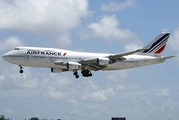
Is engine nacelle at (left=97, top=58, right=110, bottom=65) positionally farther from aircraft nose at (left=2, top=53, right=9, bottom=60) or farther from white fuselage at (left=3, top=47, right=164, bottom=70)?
aircraft nose at (left=2, top=53, right=9, bottom=60)

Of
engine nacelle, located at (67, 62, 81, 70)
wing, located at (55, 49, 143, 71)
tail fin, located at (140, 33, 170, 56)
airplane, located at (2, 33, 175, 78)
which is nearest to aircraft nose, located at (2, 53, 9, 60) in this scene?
airplane, located at (2, 33, 175, 78)

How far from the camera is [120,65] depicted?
103 m

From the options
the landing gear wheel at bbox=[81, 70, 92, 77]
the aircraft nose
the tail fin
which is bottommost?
the landing gear wheel at bbox=[81, 70, 92, 77]

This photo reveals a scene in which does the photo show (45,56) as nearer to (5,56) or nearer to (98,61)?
(5,56)

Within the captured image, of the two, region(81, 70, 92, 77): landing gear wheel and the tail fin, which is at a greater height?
the tail fin

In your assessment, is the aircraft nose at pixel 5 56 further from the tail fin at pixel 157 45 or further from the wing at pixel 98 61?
the tail fin at pixel 157 45

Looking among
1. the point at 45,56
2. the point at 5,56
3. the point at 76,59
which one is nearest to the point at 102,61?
the point at 76,59

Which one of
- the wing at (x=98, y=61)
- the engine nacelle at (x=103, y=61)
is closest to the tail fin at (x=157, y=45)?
the wing at (x=98, y=61)

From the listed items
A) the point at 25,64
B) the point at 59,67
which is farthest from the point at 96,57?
the point at 25,64

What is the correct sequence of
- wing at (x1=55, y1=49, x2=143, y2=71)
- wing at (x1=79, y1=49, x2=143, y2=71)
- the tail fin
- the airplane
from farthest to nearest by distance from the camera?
the tail fin < wing at (x1=79, y1=49, x2=143, y2=71) < wing at (x1=55, y1=49, x2=143, y2=71) < the airplane

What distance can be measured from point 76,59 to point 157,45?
2407 centimetres

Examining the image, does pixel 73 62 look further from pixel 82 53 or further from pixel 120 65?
pixel 120 65

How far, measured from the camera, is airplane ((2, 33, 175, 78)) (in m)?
94.8

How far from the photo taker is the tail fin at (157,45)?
10863cm
